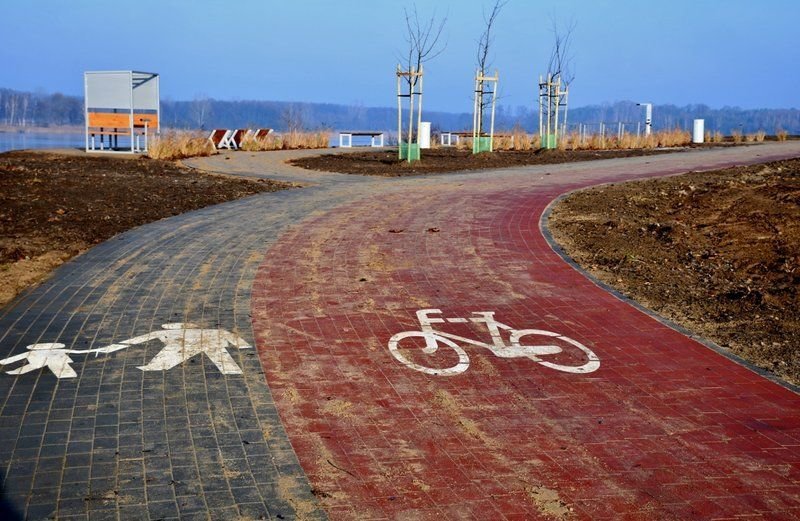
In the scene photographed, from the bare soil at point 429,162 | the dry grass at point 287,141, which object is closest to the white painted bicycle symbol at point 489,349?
the bare soil at point 429,162

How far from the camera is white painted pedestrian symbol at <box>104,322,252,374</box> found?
7.86m

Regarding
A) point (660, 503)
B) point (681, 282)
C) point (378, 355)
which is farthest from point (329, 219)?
point (660, 503)

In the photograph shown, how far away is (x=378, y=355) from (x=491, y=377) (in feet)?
3.64

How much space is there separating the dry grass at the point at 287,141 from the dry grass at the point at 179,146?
2723mm

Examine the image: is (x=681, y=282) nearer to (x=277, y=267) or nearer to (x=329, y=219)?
(x=277, y=267)

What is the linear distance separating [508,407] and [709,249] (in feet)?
23.8

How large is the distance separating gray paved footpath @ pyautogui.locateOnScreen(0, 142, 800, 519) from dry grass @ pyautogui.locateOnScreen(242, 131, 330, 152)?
24621mm

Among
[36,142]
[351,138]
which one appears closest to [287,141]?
[351,138]

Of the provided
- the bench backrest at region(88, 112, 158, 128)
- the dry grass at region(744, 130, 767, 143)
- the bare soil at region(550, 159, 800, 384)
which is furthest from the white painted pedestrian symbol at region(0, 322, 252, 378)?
the dry grass at region(744, 130, 767, 143)

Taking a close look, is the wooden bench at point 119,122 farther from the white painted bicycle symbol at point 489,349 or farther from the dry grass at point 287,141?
the white painted bicycle symbol at point 489,349

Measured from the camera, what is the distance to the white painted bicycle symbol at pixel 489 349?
809cm

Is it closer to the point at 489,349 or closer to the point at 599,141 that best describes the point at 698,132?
the point at 599,141

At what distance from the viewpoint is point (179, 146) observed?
30719 mm

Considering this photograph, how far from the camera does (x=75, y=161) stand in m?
25.9
